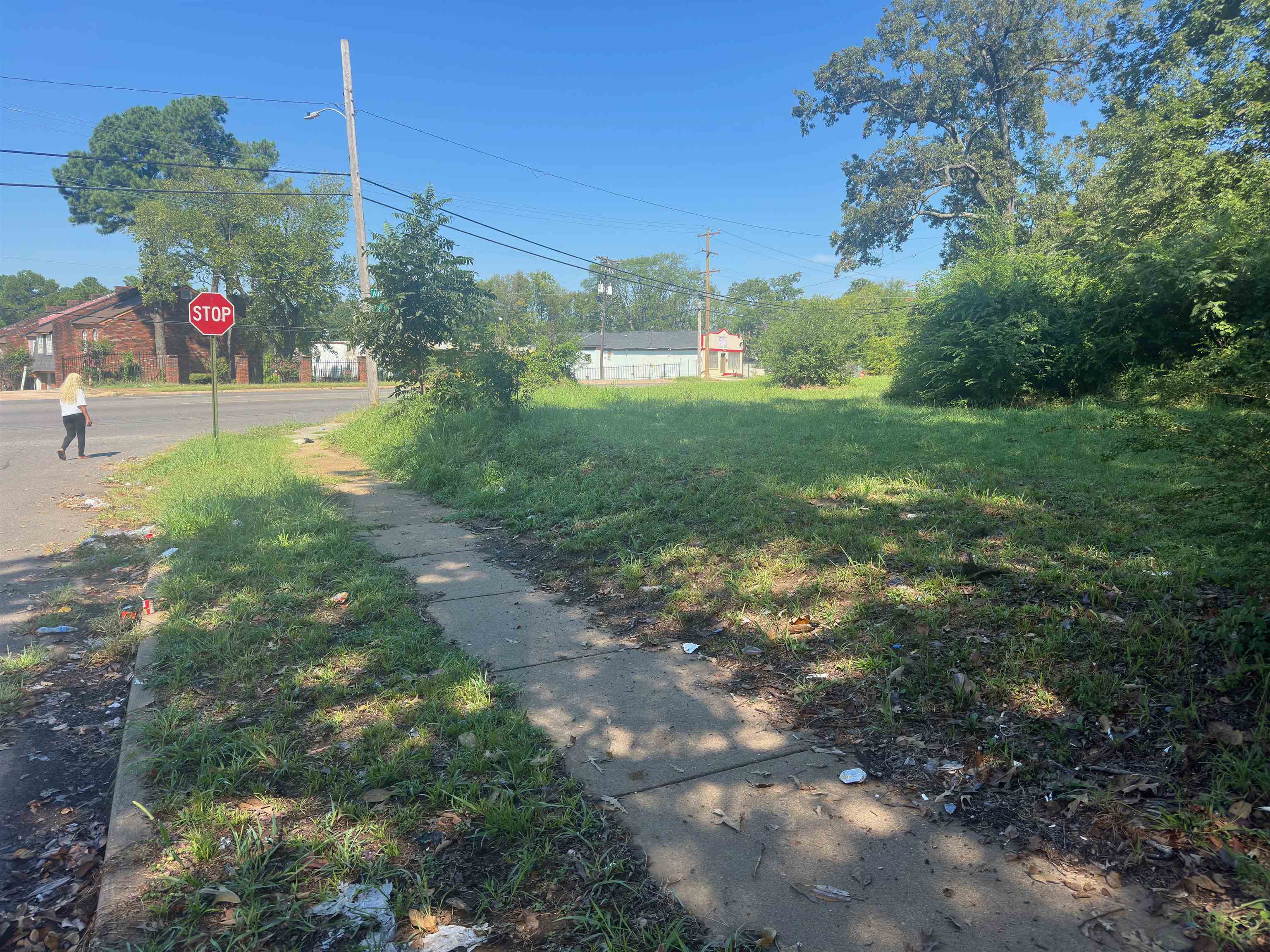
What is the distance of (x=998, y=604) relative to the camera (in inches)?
163

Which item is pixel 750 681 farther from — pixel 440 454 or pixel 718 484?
pixel 440 454

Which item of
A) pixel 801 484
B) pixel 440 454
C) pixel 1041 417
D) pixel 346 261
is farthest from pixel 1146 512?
pixel 346 261

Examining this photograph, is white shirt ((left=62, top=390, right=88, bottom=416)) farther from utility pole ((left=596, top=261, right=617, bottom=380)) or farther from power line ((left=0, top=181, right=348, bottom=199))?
utility pole ((left=596, top=261, right=617, bottom=380))

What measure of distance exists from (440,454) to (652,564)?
582cm

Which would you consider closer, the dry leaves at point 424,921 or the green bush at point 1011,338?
the dry leaves at point 424,921

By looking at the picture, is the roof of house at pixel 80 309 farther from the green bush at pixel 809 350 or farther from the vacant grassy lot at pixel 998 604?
the vacant grassy lot at pixel 998 604

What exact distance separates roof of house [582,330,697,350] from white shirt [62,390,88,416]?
6618 centimetres

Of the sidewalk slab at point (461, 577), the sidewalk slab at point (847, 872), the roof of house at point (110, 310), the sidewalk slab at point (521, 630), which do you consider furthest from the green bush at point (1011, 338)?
the roof of house at point (110, 310)

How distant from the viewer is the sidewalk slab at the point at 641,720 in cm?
326

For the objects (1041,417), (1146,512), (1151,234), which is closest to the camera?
(1146,512)

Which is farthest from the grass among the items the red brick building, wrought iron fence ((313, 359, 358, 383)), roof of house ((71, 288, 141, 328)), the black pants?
wrought iron fence ((313, 359, 358, 383))

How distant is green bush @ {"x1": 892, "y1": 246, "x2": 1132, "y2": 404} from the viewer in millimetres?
14102

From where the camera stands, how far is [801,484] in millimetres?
7156

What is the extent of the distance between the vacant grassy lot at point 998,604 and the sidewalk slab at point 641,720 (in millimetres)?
289
